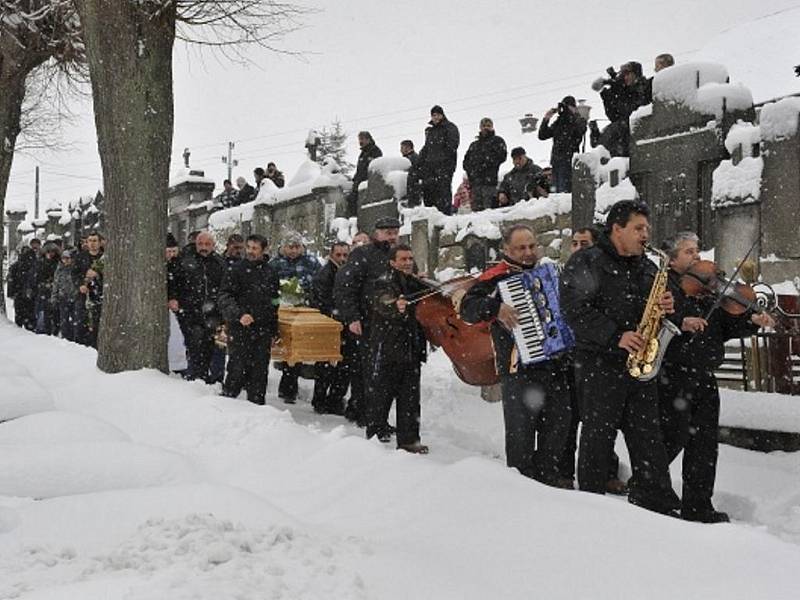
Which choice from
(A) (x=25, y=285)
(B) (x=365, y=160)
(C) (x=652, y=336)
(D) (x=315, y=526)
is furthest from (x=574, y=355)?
(A) (x=25, y=285)

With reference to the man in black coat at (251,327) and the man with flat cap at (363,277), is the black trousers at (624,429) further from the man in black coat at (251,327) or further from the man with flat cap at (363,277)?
the man in black coat at (251,327)

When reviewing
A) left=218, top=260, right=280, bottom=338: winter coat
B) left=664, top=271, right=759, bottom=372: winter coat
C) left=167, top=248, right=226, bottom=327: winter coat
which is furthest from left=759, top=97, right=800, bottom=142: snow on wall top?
left=167, top=248, right=226, bottom=327: winter coat

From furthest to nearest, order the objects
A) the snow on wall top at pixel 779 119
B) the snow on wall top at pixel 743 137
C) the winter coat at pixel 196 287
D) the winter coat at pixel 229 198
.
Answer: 1. the winter coat at pixel 229 198
2. the winter coat at pixel 196 287
3. the snow on wall top at pixel 743 137
4. the snow on wall top at pixel 779 119

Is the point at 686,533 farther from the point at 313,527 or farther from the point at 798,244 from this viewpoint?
the point at 798,244

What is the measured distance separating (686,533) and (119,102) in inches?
257

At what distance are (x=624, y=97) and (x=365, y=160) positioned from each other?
582 centimetres

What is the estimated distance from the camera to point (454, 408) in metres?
9.30

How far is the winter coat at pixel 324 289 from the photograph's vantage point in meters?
8.74

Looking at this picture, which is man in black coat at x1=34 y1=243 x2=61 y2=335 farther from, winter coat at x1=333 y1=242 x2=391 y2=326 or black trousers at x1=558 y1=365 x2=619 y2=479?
black trousers at x1=558 y1=365 x2=619 y2=479

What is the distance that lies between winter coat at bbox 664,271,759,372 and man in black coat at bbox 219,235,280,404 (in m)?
4.35

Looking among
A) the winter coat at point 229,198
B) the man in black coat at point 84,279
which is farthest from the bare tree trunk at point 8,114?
the winter coat at point 229,198

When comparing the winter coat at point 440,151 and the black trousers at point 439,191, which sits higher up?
the winter coat at point 440,151

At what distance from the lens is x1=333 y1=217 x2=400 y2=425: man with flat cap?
750cm

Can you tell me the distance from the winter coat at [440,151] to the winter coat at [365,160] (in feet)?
6.09
